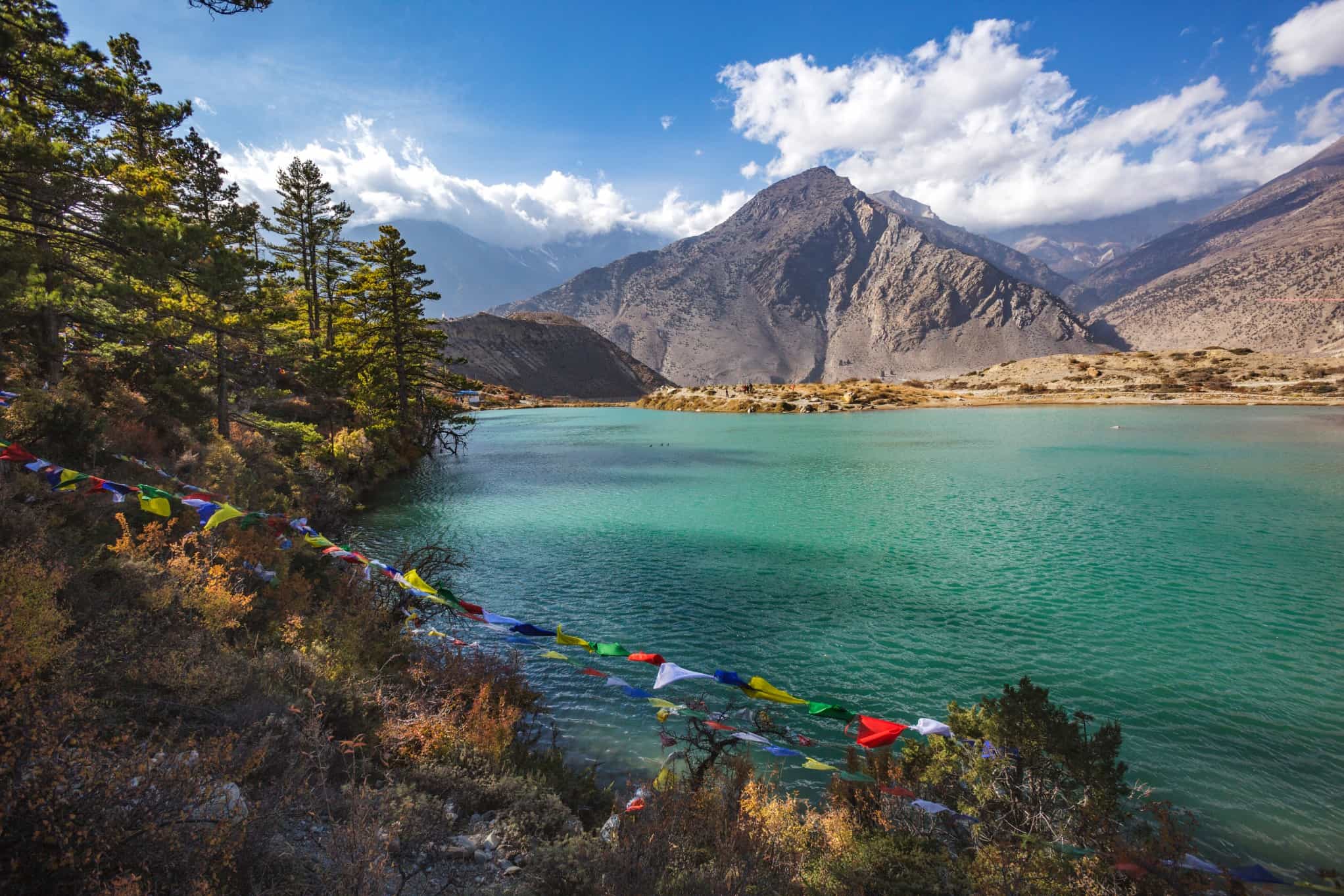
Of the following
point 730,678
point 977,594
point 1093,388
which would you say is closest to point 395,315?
point 977,594

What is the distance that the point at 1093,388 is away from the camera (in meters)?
117

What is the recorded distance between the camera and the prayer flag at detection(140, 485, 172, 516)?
9.98m

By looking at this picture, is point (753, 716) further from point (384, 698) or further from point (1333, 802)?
point (1333, 802)

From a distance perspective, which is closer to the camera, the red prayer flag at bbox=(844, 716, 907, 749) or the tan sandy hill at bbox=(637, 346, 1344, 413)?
the red prayer flag at bbox=(844, 716, 907, 749)

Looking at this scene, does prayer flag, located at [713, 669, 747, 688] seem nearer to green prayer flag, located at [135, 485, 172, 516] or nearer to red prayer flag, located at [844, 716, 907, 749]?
red prayer flag, located at [844, 716, 907, 749]

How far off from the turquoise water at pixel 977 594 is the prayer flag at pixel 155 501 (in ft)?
22.2

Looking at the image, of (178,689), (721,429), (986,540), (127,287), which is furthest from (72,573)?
(721,429)

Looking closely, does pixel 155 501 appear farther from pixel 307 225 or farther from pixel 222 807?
pixel 307 225

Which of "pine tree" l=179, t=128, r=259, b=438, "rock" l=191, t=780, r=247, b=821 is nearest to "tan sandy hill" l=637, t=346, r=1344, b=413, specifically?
"pine tree" l=179, t=128, r=259, b=438

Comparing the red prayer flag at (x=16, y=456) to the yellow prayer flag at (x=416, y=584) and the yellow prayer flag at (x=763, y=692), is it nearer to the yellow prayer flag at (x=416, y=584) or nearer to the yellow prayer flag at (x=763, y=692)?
the yellow prayer flag at (x=416, y=584)

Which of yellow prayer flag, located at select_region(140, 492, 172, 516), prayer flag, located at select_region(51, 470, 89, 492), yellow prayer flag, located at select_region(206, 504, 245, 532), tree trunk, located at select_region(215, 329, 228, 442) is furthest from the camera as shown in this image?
Answer: tree trunk, located at select_region(215, 329, 228, 442)

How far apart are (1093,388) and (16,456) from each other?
147 meters

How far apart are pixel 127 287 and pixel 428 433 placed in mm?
32975

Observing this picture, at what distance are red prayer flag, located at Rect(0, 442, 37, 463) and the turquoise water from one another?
9245mm
